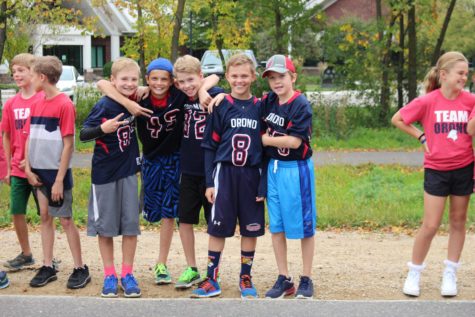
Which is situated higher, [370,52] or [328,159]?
[370,52]

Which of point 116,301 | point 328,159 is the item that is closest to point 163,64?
point 116,301

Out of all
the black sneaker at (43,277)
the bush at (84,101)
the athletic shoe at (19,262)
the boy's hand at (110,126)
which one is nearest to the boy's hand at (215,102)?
the boy's hand at (110,126)

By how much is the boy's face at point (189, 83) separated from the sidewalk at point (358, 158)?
8.44m

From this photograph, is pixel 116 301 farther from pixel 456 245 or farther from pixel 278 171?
pixel 456 245

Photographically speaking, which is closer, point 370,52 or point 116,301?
point 116,301

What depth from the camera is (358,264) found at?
7176 mm

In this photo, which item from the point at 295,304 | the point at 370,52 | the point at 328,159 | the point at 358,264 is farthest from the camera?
the point at 370,52

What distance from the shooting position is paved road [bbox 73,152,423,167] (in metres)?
14.8

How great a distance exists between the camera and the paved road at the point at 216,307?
537 centimetres

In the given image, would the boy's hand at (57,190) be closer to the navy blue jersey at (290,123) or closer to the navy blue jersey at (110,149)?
the navy blue jersey at (110,149)

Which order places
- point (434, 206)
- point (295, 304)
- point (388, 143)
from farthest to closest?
point (388, 143) → point (434, 206) → point (295, 304)

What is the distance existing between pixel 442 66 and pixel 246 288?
2.26 meters

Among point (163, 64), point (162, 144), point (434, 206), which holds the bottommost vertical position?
point (434, 206)

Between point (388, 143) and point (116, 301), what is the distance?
1248 cm
